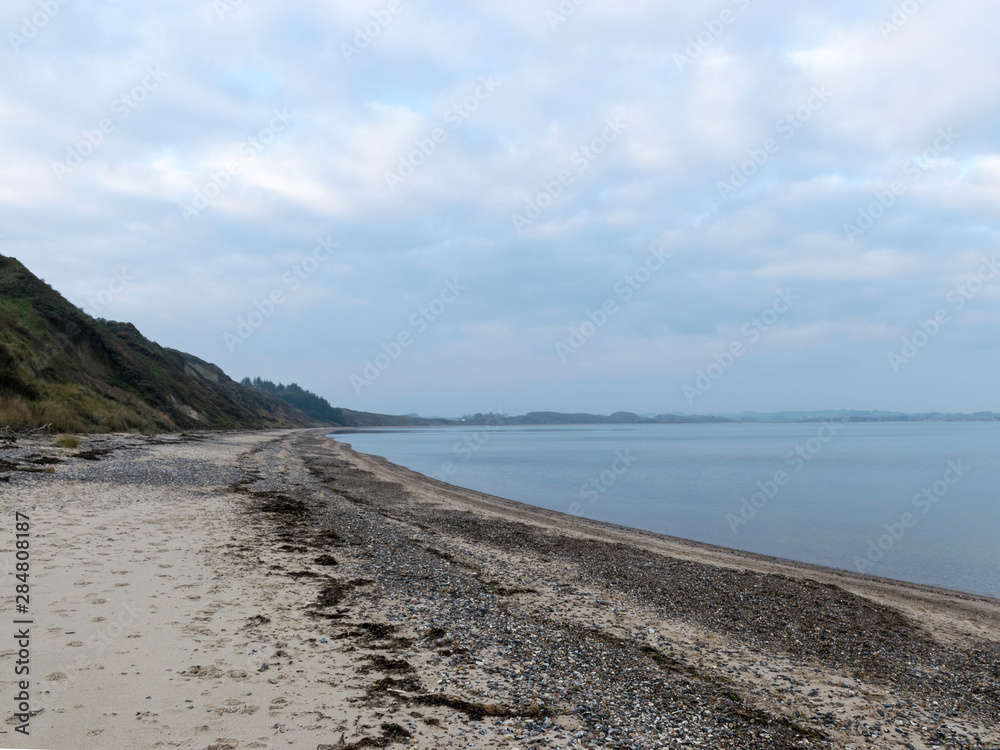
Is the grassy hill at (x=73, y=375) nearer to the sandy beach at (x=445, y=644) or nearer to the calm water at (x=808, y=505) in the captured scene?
the sandy beach at (x=445, y=644)

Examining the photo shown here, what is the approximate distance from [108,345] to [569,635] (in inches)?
2497

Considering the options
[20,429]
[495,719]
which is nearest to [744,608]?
[495,719]

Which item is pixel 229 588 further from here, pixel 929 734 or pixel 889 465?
pixel 889 465

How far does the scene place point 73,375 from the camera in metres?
43.5

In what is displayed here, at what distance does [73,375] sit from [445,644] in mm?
47767

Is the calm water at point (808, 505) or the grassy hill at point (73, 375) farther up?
the grassy hill at point (73, 375)

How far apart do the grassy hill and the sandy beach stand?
21249 millimetres

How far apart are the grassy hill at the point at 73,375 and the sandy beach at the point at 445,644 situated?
21.2 metres

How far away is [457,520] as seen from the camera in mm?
20766

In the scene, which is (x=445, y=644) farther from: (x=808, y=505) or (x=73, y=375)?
(x=73, y=375)

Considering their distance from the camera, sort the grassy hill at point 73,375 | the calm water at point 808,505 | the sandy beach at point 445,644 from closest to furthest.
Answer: the sandy beach at point 445,644 → the calm water at point 808,505 → the grassy hill at point 73,375

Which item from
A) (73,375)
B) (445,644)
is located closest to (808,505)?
(445,644)

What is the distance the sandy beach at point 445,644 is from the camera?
5.75 meters

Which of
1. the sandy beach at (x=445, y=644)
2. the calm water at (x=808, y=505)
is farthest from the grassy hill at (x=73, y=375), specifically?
the calm water at (x=808, y=505)
